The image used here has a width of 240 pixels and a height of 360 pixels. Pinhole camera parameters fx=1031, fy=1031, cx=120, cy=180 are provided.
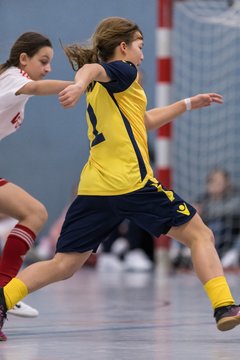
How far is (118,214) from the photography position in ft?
15.3

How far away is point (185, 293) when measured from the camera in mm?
7352

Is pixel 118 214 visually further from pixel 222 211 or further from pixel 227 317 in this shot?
pixel 222 211

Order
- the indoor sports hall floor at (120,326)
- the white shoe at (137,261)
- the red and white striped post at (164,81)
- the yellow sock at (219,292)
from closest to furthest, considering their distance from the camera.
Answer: the indoor sports hall floor at (120,326) < the yellow sock at (219,292) < the red and white striped post at (164,81) < the white shoe at (137,261)

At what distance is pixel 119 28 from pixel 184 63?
219 inches

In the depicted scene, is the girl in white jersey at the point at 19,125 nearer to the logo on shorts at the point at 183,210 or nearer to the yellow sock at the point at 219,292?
the logo on shorts at the point at 183,210

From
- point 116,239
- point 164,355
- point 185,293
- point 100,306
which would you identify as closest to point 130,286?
point 185,293

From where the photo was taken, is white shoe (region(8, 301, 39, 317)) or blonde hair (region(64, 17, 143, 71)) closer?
blonde hair (region(64, 17, 143, 71))

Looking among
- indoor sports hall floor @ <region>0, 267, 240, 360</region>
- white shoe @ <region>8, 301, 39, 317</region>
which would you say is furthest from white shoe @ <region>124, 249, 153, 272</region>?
white shoe @ <region>8, 301, 39, 317</region>

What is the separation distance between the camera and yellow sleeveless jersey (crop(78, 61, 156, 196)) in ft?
15.3

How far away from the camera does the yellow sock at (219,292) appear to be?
4516mm

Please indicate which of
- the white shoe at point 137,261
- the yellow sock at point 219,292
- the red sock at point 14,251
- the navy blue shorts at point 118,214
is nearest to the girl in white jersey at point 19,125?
the red sock at point 14,251

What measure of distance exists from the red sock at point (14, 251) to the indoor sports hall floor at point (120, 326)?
0.28 meters

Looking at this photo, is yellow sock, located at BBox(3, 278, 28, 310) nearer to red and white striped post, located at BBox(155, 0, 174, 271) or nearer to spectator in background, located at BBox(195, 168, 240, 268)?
red and white striped post, located at BBox(155, 0, 174, 271)

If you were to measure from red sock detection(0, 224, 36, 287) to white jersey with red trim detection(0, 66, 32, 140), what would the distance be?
533 mm
